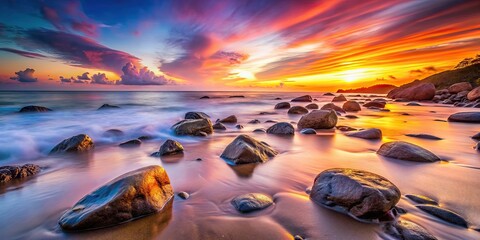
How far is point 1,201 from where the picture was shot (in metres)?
2.98

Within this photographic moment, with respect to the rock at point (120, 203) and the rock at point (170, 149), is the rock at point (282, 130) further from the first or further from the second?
the rock at point (120, 203)

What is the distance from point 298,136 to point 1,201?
252 inches

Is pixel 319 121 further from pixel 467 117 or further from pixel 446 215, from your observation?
pixel 467 117

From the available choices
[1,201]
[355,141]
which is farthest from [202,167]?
[355,141]

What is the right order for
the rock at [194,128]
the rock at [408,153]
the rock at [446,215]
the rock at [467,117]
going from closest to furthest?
the rock at [446,215] < the rock at [408,153] < the rock at [194,128] < the rock at [467,117]

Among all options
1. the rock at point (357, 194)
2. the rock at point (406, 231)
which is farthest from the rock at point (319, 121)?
the rock at point (406, 231)

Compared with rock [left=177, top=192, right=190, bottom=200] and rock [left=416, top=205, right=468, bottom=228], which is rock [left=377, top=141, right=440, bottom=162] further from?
rock [left=177, top=192, right=190, bottom=200]

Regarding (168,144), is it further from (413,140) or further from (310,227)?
(413,140)

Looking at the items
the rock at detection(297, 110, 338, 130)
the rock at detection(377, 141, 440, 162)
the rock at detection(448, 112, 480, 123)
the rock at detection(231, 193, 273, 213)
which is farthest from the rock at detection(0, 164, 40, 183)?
the rock at detection(448, 112, 480, 123)

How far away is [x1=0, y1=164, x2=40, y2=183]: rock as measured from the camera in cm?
358

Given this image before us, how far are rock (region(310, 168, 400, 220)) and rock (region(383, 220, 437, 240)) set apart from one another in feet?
0.47

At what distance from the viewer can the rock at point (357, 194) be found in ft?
7.28

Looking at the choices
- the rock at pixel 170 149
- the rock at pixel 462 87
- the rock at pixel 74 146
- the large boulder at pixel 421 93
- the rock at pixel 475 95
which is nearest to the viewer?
the rock at pixel 170 149

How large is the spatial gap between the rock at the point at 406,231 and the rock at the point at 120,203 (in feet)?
7.83
